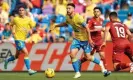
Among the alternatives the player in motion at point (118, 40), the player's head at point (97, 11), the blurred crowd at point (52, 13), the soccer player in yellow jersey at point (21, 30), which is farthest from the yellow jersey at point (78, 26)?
the blurred crowd at point (52, 13)

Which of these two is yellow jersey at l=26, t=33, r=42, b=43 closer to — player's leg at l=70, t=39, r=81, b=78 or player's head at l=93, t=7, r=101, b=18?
player's head at l=93, t=7, r=101, b=18

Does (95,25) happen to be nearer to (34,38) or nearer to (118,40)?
(118,40)

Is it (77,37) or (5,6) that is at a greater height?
(5,6)

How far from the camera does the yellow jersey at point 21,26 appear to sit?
57.0 ft

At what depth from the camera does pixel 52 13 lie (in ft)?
75.3

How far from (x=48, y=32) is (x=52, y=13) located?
1562 mm

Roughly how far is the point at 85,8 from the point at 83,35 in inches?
281

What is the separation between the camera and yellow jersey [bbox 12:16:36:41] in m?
17.4

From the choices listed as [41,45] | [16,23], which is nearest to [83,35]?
[16,23]

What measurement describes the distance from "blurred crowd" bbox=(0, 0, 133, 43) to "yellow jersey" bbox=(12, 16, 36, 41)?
363 centimetres

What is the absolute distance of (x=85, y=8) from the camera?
22.7 meters

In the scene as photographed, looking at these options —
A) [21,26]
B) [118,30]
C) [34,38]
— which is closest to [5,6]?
[34,38]

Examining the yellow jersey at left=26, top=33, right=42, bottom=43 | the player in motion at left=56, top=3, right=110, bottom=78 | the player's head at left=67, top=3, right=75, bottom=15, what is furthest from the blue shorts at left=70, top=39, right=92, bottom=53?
the yellow jersey at left=26, top=33, right=42, bottom=43

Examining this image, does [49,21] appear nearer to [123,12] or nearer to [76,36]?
[123,12]
